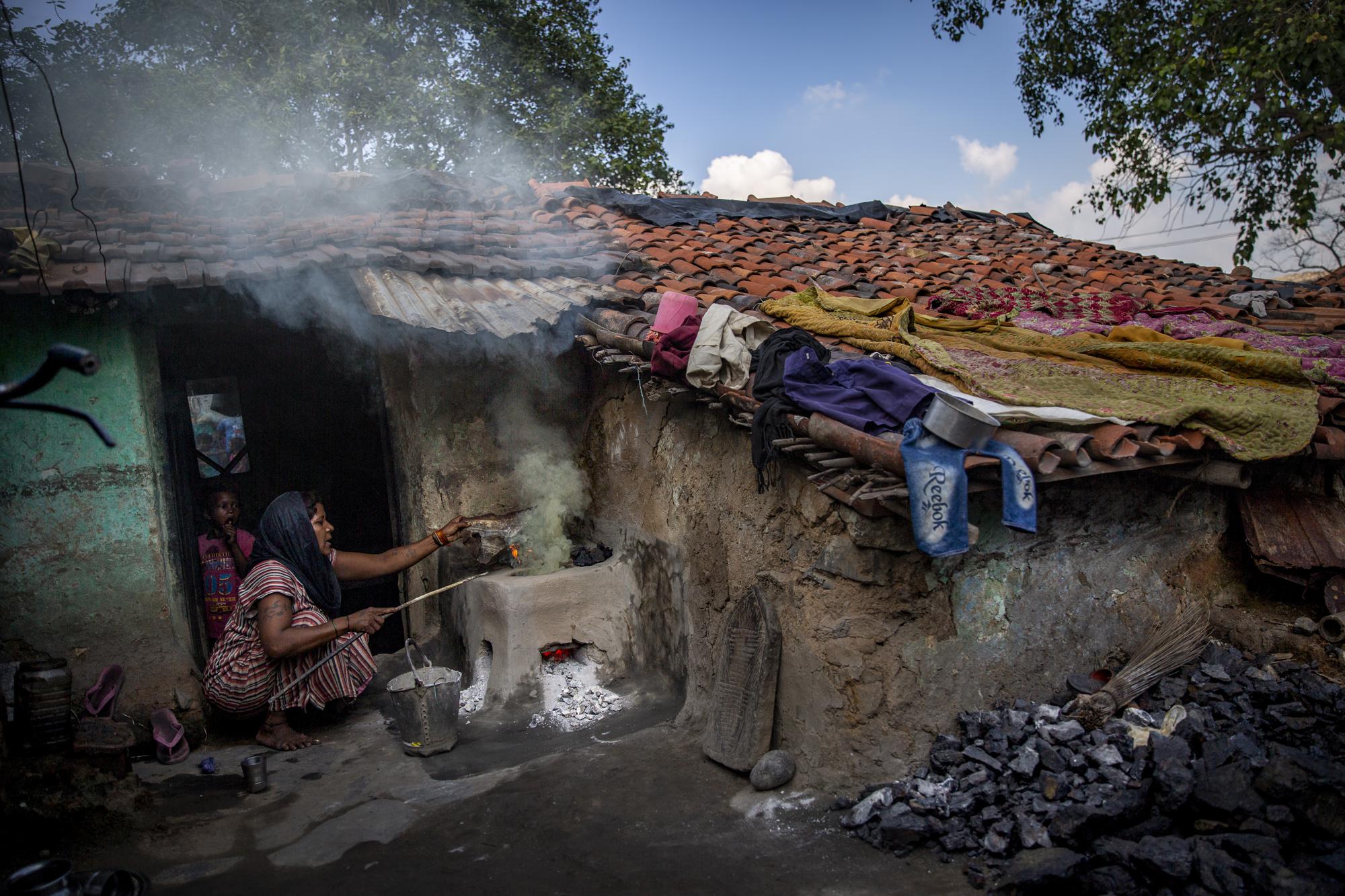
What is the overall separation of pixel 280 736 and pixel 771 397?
396cm

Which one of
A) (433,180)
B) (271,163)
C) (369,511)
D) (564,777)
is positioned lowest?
(564,777)

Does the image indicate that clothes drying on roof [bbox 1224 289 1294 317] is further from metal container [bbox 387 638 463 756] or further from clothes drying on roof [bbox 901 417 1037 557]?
metal container [bbox 387 638 463 756]

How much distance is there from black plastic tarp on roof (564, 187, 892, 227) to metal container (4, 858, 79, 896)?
20.7ft

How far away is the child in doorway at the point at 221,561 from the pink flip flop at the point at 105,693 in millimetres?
818

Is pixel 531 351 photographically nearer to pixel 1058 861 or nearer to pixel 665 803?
pixel 665 803

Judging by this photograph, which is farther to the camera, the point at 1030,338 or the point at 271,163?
the point at 271,163

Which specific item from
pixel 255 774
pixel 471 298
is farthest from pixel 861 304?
pixel 255 774

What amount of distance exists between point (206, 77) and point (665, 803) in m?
12.2

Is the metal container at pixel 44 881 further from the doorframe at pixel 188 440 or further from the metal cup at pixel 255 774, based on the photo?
the doorframe at pixel 188 440

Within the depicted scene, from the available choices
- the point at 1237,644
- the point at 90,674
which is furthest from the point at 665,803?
the point at 90,674

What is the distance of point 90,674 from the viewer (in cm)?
527

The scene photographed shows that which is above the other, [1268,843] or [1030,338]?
[1030,338]

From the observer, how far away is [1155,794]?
3576mm

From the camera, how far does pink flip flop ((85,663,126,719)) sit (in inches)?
201
